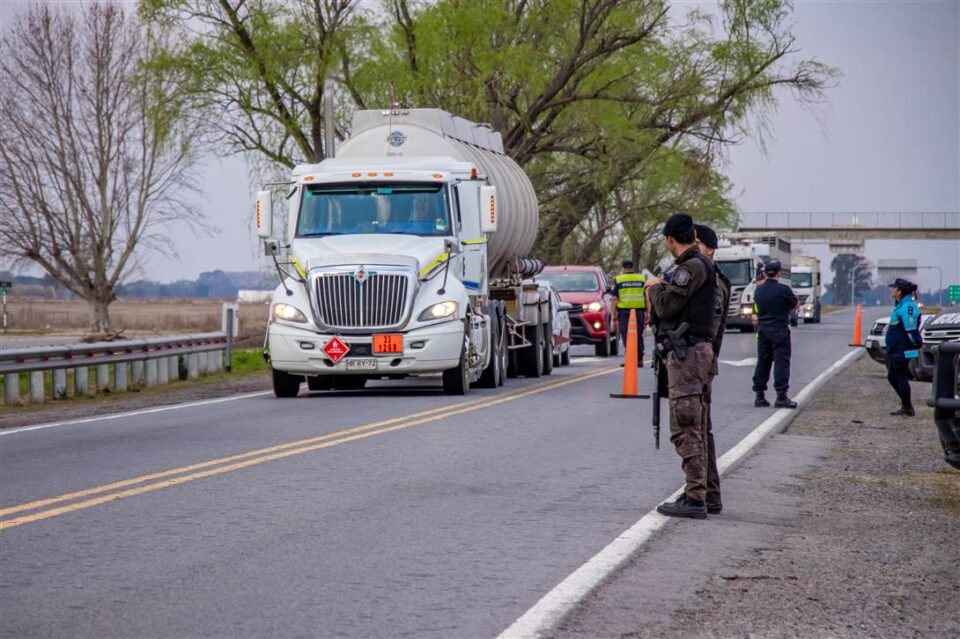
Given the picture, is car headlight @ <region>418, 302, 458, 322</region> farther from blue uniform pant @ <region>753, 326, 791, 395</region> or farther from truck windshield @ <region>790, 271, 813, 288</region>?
truck windshield @ <region>790, 271, 813, 288</region>

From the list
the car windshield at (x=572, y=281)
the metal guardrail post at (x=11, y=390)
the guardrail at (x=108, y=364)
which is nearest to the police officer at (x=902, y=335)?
the guardrail at (x=108, y=364)

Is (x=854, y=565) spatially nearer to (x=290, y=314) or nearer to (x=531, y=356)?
(x=290, y=314)

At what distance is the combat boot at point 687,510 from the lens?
29.5ft

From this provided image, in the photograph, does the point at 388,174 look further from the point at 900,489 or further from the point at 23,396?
the point at 900,489

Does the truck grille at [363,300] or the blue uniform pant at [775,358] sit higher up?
the truck grille at [363,300]

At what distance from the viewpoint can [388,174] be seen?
19734 millimetres

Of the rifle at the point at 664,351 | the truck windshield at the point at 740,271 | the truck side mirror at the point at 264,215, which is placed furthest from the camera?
the truck windshield at the point at 740,271

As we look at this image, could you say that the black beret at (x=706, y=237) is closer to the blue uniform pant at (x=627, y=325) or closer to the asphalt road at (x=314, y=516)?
the asphalt road at (x=314, y=516)

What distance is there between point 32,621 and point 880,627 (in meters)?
3.48

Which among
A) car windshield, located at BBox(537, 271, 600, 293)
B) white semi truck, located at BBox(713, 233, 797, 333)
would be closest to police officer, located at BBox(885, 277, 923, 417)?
car windshield, located at BBox(537, 271, 600, 293)

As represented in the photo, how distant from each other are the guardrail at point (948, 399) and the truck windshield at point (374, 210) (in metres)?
10.7

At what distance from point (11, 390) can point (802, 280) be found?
53372 mm

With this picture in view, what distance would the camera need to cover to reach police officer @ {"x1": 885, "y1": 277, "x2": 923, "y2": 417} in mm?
16797

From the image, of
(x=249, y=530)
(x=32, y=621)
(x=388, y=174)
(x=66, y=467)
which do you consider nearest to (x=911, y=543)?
(x=249, y=530)
